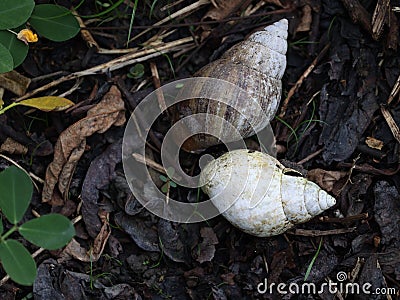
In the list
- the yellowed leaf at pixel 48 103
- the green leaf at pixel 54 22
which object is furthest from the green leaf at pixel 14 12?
the yellowed leaf at pixel 48 103

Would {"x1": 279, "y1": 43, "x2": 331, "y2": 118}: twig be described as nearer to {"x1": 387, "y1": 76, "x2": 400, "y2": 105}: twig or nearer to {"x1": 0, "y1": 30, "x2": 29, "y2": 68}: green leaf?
{"x1": 387, "y1": 76, "x2": 400, "y2": 105}: twig

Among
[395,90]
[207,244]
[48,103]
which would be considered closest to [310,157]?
[395,90]

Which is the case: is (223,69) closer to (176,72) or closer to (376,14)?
(176,72)

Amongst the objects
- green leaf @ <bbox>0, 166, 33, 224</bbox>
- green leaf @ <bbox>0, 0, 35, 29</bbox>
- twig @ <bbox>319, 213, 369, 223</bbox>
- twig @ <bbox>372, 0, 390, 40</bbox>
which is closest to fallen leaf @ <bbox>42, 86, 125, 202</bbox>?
green leaf @ <bbox>0, 0, 35, 29</bbox>

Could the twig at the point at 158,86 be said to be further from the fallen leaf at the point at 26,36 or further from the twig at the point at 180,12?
the fallen leaf at the point at 26,36

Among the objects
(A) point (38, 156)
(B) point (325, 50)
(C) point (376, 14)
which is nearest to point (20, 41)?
(A) point (38, 156)

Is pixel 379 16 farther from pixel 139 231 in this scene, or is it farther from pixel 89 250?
pixel 89 250
